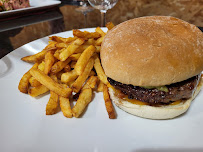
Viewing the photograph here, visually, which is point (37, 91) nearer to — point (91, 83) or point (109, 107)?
point (91, 83)

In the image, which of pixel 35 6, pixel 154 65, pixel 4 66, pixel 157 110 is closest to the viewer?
pixel 154 65

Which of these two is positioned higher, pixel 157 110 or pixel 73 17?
pixel 73 17

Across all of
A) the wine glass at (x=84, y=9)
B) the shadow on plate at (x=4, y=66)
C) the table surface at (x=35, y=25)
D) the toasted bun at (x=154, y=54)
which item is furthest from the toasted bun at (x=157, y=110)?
the wine glass at (x=84, y=9)

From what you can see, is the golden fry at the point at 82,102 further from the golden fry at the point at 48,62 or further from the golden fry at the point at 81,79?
the golden fry at the point at 48,62

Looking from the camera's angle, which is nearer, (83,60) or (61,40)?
(83,60)

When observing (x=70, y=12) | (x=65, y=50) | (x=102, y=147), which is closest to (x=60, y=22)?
(x=70, y=12)

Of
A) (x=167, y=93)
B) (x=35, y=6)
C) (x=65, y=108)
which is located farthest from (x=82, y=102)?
(x=35, y=6)

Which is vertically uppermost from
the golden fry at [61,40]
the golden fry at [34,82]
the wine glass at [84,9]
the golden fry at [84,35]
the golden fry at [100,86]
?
the golden fry at [84,35]

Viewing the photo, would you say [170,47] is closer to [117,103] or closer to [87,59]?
[117,103]
